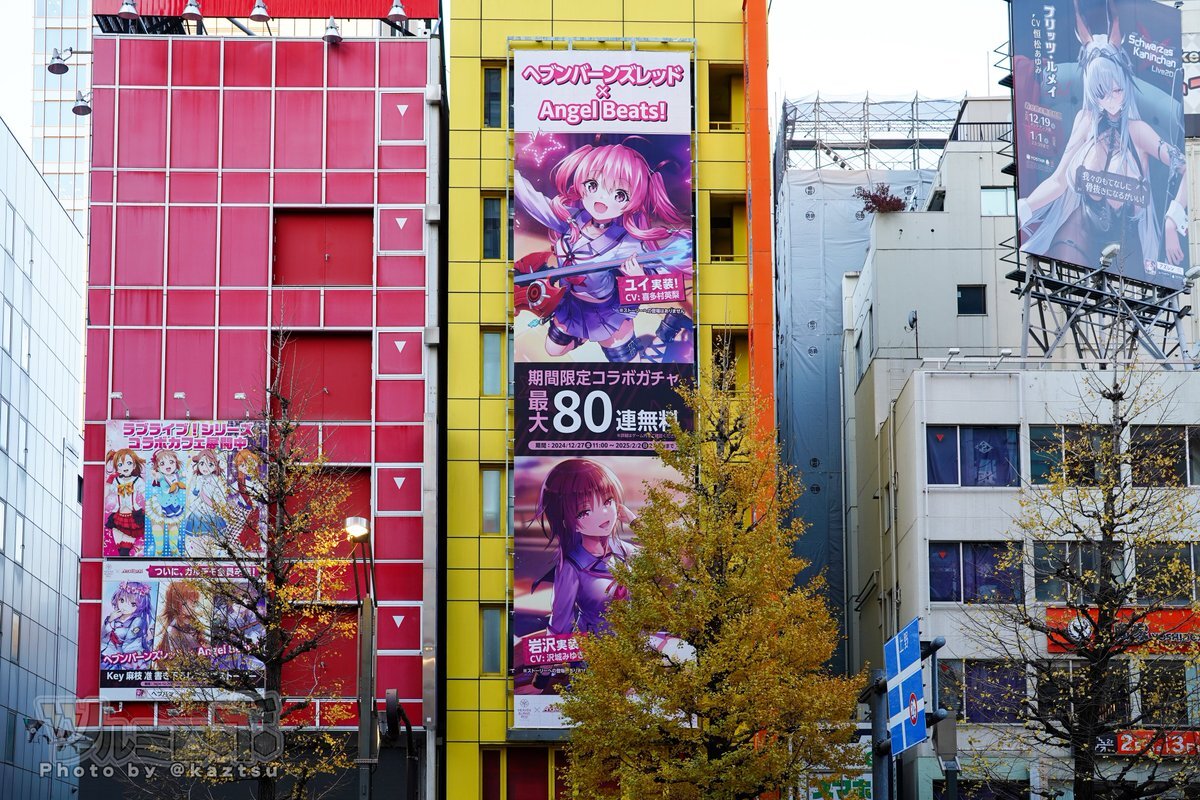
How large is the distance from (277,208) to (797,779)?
988 inches

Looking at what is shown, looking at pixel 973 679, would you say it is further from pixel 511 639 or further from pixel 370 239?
pixel 370 239

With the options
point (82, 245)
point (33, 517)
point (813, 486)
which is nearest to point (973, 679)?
point (813, 486)

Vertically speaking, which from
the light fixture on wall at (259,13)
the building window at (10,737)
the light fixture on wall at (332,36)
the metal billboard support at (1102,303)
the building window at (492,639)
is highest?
the light fixture on wall at (259,13)

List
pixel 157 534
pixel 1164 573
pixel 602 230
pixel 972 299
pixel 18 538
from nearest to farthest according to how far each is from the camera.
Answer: pixel 1164 573, pixel 157 534, pixel 602 230, pixel 972 299, pixel 18 538

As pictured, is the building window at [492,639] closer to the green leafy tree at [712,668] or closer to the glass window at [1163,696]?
the green leafy tree at [712,668]

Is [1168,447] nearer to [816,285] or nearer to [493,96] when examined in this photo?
[493,96]

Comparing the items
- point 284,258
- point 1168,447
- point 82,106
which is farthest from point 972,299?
point 82,106

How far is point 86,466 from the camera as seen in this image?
5378 cm

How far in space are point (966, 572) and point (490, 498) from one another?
47.4 feet

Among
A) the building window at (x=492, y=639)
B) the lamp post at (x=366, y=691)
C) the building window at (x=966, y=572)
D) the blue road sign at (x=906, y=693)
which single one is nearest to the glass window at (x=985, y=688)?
the building window at (x=966, y=572)

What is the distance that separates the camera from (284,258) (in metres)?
56.4

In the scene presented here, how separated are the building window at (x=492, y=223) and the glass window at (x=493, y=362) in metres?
2.62

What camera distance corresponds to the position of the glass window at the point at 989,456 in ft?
179

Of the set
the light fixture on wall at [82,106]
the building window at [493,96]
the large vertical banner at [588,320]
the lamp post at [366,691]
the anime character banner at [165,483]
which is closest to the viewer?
the lamp post at [366,691]
